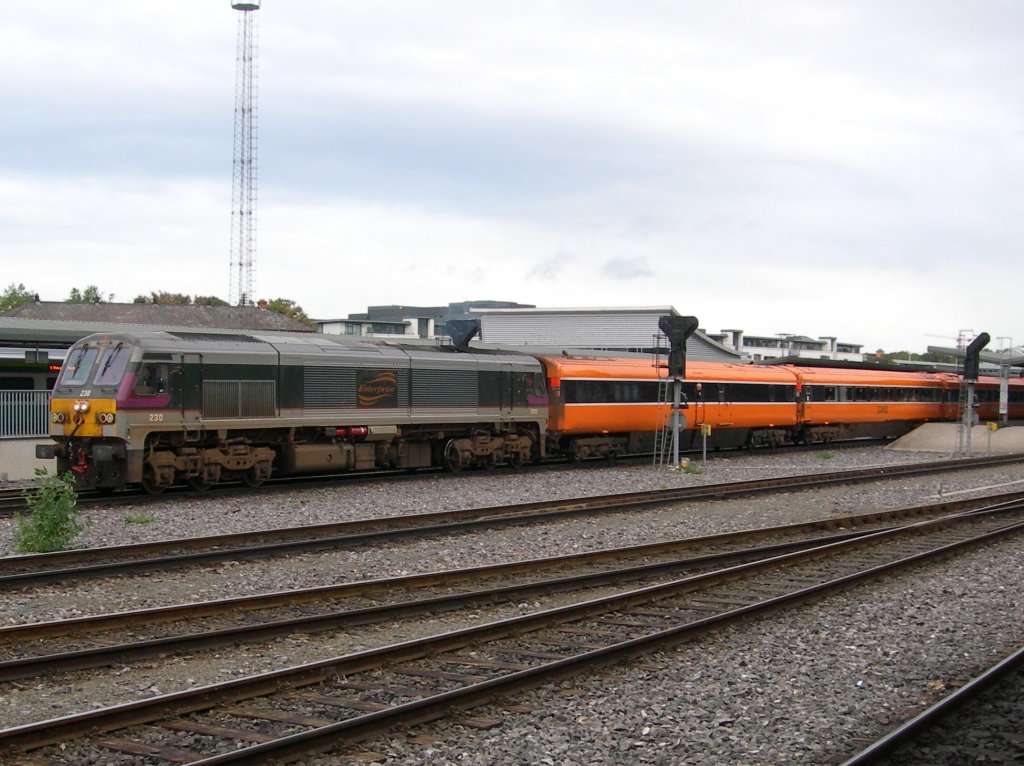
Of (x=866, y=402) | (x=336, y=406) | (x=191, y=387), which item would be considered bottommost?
(x=866, y=402)

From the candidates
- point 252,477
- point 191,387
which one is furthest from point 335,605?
point 252,477

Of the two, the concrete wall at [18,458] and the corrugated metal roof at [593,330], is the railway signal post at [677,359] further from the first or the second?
the corrugated metal roof at [593,330]

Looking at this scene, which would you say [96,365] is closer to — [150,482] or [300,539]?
[150,482]

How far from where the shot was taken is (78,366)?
19.4 meters

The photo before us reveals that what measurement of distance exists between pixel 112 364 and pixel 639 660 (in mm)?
12989

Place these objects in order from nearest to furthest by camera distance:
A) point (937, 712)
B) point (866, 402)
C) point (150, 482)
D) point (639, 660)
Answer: point (937, 712)
point (639, 660)
point (150, 482)
point (866, 402)

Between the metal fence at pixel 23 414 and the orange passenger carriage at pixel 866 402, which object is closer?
the metal fence at pixel 23 414

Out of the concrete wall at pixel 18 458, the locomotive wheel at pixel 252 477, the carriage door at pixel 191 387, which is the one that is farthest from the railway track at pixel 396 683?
the concrete wall at pixel 18 458

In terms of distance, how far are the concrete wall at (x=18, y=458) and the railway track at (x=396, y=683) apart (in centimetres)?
1840

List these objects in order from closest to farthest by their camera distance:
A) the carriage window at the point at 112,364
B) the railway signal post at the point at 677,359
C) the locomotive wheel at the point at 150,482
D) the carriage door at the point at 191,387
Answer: the carriage window at the point at 112,364, the locomotive wheel at the point at 150,482, the carriage door at the point at 191,387, the railway signal post at the point at 677,359

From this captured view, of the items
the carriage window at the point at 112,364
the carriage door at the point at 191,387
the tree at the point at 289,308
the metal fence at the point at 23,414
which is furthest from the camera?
the tree at the point at 289,308

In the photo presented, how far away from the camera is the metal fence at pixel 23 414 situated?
82.3 ft

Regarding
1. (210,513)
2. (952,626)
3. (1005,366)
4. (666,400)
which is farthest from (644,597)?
(1005,366)

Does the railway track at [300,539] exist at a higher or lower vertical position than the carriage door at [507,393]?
lower
